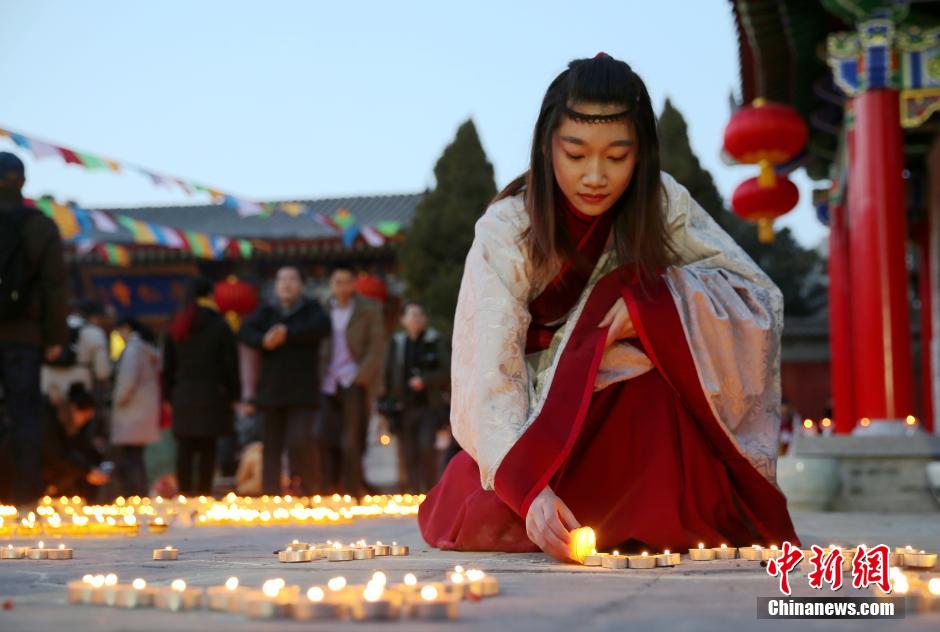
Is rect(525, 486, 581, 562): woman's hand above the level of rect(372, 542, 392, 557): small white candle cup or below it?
above

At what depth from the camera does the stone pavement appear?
67.3 inches

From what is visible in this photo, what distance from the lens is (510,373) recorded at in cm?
309

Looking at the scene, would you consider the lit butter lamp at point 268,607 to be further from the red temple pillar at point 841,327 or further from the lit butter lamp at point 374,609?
the red temple pillar at point 841,327

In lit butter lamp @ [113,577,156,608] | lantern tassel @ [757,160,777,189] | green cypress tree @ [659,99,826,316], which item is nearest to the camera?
lit butter lamp @ [113,577,156,608]

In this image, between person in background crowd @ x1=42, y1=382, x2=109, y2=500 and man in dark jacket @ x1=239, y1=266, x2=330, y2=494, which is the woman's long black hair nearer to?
man in dark jacket @ x1=239, y1=266, x2=330, y2=494

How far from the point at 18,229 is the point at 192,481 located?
2.53 meters

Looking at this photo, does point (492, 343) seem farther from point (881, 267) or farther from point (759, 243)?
point (759, 243)

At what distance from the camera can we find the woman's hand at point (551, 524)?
2734 millimetres

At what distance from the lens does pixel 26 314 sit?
19.0ft

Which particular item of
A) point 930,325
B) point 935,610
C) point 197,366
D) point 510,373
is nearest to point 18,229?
point 197,366

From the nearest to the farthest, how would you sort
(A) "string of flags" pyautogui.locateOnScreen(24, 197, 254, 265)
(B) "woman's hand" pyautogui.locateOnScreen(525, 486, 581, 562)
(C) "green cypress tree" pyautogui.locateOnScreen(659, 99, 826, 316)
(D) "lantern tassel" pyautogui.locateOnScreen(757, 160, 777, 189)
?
(B) "woman's hand" pyautogui.locateOnScreen(525, 486, 581, 562), (D) "lantern tassel" pyautogui.locateOnScreen(757, 160, 777, 189), (A) "string of flags" pyautogui.locateOnScreen(24, 197, 254, 265), (C) "green cypress tree" pyautogui.locateOnScreen(659, 99, 826, 316)

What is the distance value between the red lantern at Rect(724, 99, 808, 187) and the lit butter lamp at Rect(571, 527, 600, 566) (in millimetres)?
6127

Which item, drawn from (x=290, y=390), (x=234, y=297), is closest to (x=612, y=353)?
(x=290, y=390)

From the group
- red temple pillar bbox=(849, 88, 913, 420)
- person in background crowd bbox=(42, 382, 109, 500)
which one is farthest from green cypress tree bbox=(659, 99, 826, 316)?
person in background crowd bbox=(42, 382, 109, 500)
